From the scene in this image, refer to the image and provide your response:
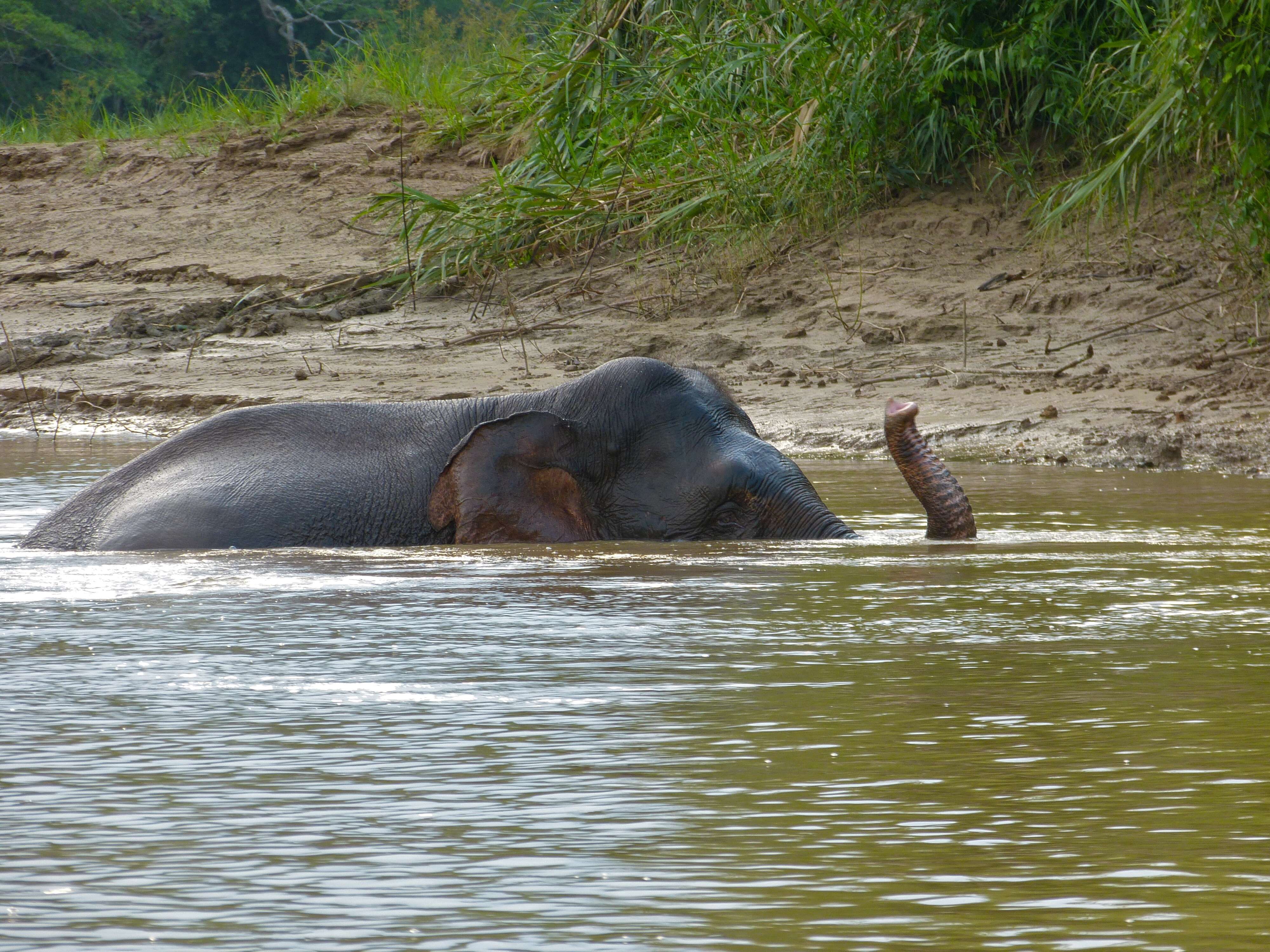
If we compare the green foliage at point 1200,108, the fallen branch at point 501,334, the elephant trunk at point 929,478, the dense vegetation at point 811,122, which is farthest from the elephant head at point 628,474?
the fallen branch at point 501,334

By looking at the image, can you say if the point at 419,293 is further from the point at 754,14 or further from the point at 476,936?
the point at 476,936

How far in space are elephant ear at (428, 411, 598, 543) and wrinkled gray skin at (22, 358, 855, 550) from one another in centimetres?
3

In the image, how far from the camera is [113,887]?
6.10 feet

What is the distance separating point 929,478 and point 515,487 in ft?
3.69

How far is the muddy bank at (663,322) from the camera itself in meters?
7.89

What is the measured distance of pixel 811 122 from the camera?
10.7m

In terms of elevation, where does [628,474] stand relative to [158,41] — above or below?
below

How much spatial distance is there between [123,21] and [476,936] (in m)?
29.7

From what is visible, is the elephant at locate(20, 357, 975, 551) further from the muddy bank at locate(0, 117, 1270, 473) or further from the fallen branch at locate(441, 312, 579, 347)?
the fallen branch at locate(441, 312, 579, 347)

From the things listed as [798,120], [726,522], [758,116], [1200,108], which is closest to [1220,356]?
[1200,108]

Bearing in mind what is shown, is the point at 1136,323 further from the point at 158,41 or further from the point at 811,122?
the point at 158,41

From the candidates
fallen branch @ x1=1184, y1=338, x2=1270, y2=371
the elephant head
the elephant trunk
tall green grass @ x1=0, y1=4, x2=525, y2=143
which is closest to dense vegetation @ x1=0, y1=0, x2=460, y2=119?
tall green grass @ x1=0, y1=4, x2=525, y2=143

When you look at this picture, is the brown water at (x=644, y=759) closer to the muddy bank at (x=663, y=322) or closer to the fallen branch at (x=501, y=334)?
the muddy bank at (x=663, y=322)

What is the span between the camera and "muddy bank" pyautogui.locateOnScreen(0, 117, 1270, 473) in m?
7.89
